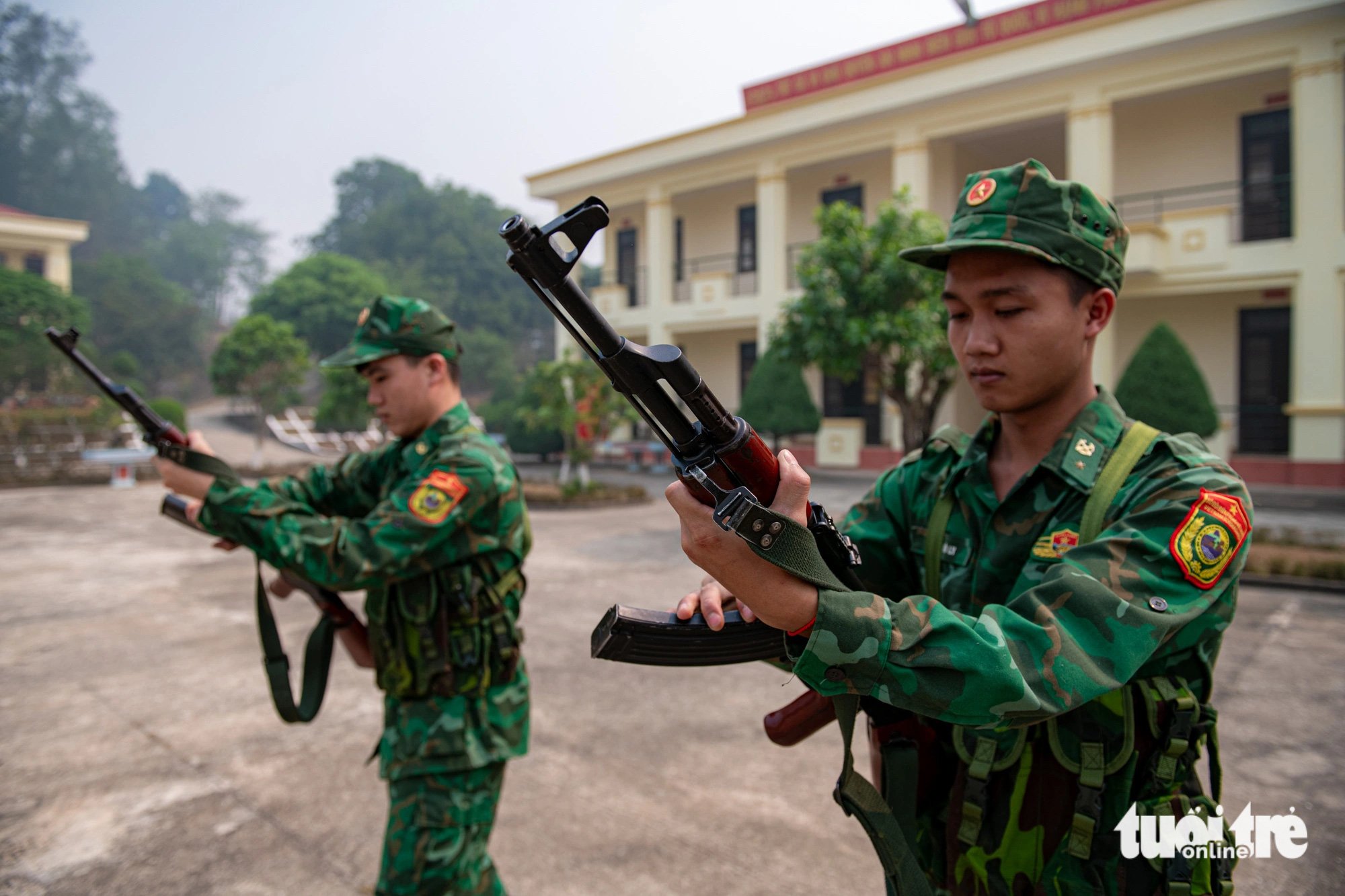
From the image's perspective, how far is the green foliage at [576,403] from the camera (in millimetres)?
13750

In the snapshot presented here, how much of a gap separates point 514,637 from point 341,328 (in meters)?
37.6

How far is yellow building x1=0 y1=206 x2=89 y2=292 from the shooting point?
96.8 ft

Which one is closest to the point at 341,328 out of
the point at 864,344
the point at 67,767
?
the point at 864,344

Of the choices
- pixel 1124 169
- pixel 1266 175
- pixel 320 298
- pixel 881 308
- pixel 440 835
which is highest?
pixel 320 298

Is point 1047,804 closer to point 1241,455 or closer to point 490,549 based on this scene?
point 490,549

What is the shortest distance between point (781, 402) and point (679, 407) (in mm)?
14989

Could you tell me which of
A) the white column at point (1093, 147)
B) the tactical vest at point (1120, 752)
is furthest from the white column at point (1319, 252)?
the tactical vest at point (1120, 752)

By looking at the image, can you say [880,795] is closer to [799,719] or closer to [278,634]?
[799,719]

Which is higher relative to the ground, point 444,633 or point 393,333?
point 393,333

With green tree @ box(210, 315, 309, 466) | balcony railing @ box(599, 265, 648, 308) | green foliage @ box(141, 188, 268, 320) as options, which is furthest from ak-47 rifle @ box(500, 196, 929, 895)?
green foliage @ box(141, 188, 268, 320)

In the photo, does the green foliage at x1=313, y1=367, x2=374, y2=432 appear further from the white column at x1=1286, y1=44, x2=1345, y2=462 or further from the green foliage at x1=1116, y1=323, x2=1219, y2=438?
the white column at x1=1286, y1=44, x2=1345, y2=462

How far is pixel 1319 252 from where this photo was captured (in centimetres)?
1244

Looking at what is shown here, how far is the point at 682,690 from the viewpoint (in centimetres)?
478

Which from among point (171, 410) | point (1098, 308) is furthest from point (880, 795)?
point (171, 410)
